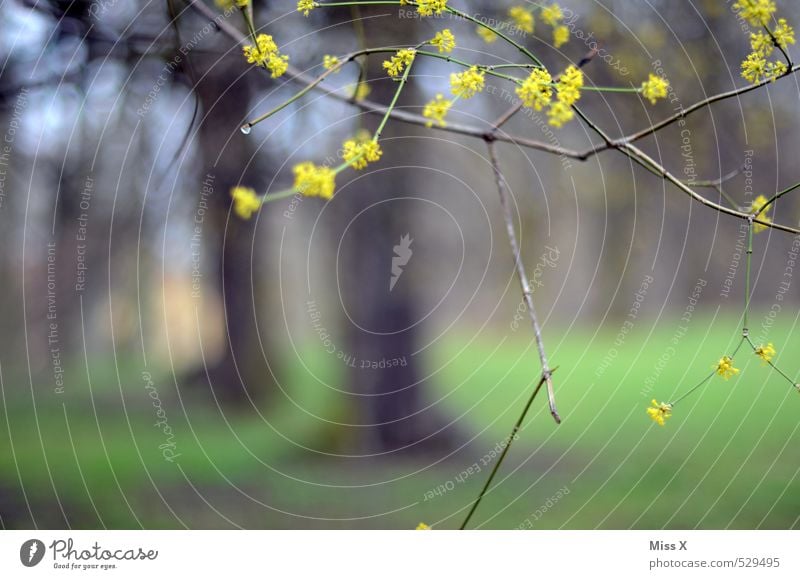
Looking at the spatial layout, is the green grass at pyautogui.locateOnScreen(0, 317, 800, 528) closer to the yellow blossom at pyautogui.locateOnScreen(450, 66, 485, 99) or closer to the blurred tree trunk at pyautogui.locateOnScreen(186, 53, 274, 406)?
the blurred tree trunk at pyautogui.locateOnScreen(186, 53, 274, 406)

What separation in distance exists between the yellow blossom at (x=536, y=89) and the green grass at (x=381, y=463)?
0.97 m

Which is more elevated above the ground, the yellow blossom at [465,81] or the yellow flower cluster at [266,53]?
the yellow flower cluster at [266,53]

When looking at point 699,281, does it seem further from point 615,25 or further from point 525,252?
point 615,25

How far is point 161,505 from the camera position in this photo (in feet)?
5.19

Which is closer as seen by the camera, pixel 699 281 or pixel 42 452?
pixel 42 452

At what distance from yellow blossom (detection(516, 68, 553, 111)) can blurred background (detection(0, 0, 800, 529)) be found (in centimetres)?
78

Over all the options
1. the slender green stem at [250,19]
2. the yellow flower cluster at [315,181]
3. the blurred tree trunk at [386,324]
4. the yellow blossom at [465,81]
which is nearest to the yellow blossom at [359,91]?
the slender green stem at [250,19]

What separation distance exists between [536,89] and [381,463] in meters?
1.47

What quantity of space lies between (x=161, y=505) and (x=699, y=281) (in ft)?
8.47

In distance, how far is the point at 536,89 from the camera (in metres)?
0.61

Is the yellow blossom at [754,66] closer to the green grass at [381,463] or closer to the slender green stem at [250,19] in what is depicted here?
the slender green stem at [250,19]

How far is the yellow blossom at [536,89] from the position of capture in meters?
0.61

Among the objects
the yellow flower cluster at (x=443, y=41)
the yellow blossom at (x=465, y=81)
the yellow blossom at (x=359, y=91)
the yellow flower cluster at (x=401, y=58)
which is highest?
the yellow blossom at (x=359, y=91)
